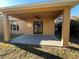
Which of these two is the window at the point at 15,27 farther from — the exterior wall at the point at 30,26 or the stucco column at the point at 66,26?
the stucco column at the point at 66,26

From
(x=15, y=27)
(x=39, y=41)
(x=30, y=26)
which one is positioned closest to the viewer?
(x=39, y=41)

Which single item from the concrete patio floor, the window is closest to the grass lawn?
the concrete patio floor

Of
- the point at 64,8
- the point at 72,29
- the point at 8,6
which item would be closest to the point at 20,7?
the point at 8,6

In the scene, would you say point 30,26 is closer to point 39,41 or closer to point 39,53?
point 39,41

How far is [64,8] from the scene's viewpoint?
754 centimetres

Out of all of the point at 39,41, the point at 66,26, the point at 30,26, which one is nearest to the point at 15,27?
the point at 30,26

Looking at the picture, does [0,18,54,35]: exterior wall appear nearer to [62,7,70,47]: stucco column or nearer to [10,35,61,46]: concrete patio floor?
[10,35,61,46]: concrete patio floor

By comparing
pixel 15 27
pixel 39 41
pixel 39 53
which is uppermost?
pixel 15 27

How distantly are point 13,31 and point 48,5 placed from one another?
1178 cm

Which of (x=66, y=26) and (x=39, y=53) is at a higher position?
(x=66, y=26)

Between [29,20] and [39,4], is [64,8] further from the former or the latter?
[29,20]

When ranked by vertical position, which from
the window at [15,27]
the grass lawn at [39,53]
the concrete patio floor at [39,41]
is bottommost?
the grass lawn at [39,53]

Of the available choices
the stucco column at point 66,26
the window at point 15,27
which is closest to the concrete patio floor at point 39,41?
the stucco column at point 66,26

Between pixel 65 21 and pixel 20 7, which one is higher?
pixel 20 7
